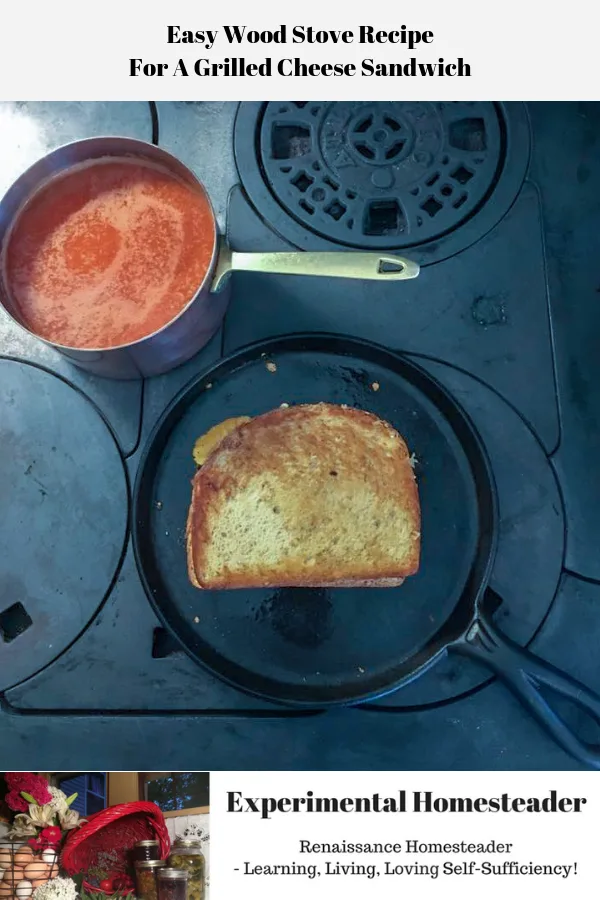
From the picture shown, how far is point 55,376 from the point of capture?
0.75 m

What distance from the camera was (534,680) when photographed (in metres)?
0.67

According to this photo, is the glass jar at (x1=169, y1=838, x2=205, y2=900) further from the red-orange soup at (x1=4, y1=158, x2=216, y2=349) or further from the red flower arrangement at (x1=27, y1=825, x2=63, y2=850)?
the red-orange soup at (x1=4, y1=158, x2=216, y2=349)

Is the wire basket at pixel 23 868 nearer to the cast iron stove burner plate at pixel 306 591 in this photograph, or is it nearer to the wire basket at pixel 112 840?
the wire basket at pixel 112 840

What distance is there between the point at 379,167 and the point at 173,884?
765mm

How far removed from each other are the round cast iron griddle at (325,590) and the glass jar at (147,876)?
0.64ft

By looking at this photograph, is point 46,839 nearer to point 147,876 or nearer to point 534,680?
point 147,876

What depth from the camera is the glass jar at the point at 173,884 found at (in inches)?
26.8

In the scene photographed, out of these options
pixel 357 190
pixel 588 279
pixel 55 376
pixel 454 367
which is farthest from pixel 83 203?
pixel 588 279

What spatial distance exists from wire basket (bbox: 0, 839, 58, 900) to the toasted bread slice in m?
0.30

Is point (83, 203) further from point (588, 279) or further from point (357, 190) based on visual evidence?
point (588, 279)

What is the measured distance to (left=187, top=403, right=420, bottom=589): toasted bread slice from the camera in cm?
67

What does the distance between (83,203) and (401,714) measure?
1.92 ft

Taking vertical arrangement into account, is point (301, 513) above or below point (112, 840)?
above
